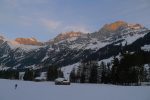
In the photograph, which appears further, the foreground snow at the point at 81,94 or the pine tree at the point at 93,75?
the pine tree at the point at 93,75

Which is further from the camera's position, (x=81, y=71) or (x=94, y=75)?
(x=81, y=71)

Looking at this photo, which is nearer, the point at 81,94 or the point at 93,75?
the point at 81,94

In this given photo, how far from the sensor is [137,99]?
2650cm

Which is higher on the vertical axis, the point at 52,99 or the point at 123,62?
the point at 123,62

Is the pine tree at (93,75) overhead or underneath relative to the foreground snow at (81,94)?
overhead

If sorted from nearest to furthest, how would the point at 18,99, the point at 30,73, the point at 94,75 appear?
the point at 18,99, the point at 94,75, the point at 30,73

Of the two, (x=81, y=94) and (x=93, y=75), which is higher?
(x=93, y=75)

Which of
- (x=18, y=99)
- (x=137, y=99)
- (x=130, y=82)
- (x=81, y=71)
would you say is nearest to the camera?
(x=137, y=99)

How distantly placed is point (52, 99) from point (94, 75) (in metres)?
115

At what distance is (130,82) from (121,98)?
74310 millimetres

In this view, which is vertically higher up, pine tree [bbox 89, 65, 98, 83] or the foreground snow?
pine tree [bbox 89, 65, 98, 83]

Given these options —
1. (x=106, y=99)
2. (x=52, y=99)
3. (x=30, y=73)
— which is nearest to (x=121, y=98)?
(x=106, y=99)

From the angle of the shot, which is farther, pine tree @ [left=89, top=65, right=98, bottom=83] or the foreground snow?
pine tree @ [left=89, top=65, right=98, bottom=83]

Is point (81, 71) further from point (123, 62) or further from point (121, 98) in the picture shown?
point (121, 98)
